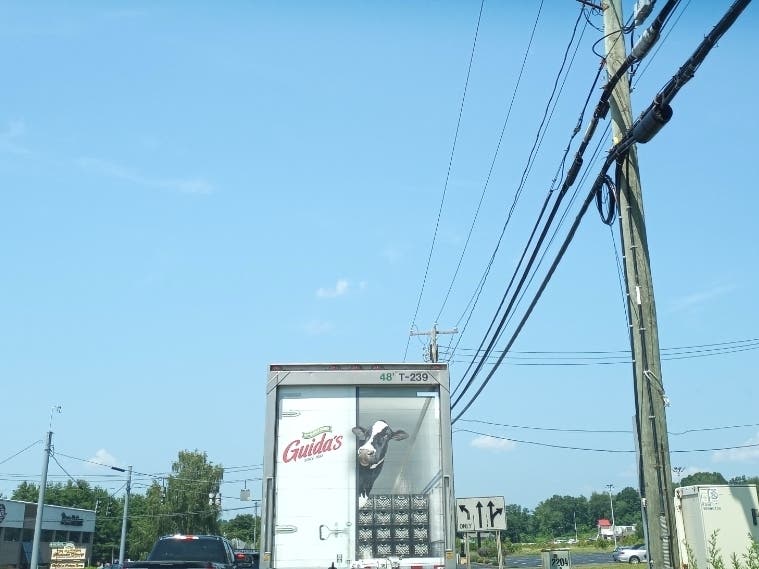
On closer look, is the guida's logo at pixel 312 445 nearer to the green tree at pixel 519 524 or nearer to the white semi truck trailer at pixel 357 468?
the white semi truck trailer at pixel 357 468

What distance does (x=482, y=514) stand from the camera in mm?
17703

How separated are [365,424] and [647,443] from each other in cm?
380

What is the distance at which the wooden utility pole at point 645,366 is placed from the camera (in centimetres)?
970

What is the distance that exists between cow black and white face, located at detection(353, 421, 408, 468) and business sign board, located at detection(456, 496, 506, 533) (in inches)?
264

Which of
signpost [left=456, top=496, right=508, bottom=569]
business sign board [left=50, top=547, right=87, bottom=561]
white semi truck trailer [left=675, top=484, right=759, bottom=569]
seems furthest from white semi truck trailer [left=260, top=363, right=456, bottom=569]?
business sign board [left=50, top=547, right=87, bottom=561]

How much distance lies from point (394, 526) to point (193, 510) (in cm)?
7158

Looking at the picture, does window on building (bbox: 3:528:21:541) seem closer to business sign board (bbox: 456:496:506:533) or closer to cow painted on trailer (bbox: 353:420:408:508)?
business sign board (bbox: 456:496:506:533)

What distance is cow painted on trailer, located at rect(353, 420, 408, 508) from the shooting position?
11492 millimetres

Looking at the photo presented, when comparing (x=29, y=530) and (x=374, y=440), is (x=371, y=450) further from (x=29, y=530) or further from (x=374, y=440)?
(x=29, y=530)

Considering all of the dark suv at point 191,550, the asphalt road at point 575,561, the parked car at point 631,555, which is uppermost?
the dark suv at point 191,550

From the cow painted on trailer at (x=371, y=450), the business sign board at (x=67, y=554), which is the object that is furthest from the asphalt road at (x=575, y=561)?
the cow painted on trailer at (x=371, y=450)

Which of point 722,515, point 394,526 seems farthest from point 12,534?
point 394,526

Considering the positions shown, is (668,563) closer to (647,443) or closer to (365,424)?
(647,443)

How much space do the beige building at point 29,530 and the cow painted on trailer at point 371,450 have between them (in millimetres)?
56657
